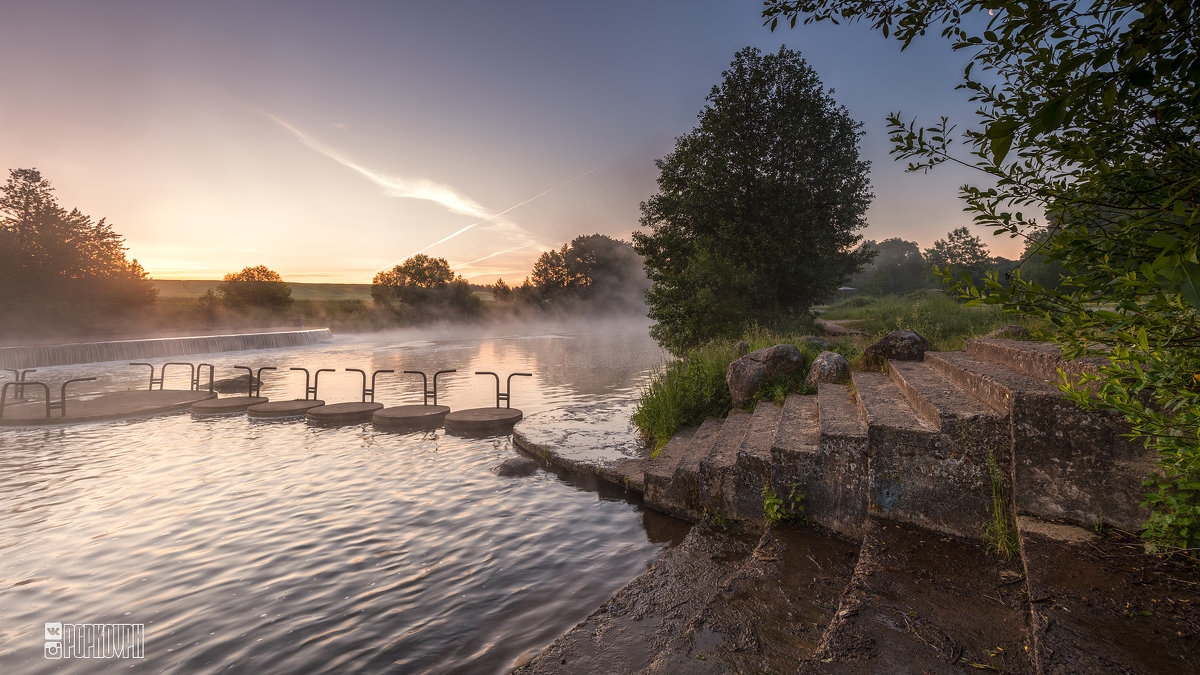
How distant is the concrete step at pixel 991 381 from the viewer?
3.56 metres

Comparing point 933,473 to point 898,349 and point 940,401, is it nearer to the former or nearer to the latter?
→ point 940,401

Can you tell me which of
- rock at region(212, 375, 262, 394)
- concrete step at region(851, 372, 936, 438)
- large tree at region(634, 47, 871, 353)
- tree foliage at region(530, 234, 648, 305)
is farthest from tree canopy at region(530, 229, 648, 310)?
concrete step at region(851, 372, 936, 438)

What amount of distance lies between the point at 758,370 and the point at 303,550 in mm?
6896

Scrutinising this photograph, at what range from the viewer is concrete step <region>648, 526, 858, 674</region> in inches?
117

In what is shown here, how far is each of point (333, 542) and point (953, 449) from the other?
20.0 feet

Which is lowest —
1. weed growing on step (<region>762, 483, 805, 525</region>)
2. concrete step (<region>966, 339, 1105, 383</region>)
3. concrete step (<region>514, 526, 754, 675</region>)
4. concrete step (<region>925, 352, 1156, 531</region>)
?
concrete step (<region>514, 526, 754, 675</region>)

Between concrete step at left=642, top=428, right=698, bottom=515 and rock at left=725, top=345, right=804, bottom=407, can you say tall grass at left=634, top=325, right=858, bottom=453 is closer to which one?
rock at left=725, top=345, right=804, bottom=407

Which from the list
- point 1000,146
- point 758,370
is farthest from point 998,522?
point 758,370

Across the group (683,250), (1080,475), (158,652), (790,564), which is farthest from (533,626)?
(683,250)

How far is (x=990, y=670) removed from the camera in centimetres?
237

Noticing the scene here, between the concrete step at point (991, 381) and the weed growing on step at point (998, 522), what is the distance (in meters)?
0.48

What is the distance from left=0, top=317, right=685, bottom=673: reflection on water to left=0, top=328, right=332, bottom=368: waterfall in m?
21.0

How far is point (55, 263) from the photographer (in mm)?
37500

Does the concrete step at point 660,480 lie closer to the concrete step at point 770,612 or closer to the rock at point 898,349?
the concrete step at point 770,612
